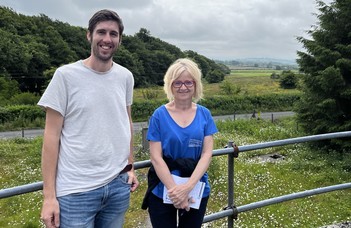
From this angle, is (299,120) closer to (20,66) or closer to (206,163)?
(206,163)

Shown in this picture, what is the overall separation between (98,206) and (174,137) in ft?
2.10

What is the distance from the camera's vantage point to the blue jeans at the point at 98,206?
6.52ft

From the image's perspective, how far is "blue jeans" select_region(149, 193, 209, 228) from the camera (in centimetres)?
248

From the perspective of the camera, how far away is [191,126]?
2.44 meters

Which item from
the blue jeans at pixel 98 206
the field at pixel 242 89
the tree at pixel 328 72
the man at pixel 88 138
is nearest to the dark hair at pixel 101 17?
the man at pixel 88 138

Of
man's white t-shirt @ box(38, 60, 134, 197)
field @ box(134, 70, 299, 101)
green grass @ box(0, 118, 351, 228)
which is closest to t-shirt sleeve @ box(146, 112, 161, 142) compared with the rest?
man's white t-shirt @ box(38, 60, 134, 197)

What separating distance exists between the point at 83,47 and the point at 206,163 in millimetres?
67760

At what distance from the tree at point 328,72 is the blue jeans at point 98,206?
35.7ft

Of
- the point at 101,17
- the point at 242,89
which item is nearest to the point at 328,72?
the point at 101,17

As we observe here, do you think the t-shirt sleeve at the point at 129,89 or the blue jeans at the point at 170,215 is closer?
the t-shirt sleeve at the point at 129,89

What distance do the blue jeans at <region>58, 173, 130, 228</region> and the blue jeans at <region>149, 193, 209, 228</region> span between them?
304 mm

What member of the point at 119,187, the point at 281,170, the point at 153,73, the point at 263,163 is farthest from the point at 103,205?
the point at 153,73

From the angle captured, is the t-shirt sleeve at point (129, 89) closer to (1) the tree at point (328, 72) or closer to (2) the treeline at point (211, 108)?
(1) the tree at point (328, 72)

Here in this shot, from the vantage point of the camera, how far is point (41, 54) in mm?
55188
